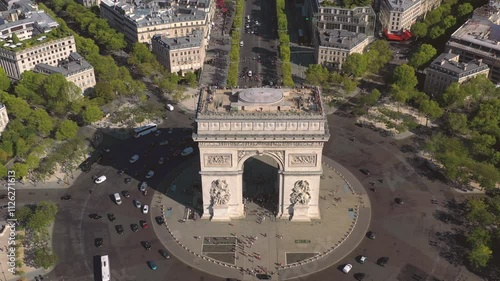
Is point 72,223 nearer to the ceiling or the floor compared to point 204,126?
nearer to the floor

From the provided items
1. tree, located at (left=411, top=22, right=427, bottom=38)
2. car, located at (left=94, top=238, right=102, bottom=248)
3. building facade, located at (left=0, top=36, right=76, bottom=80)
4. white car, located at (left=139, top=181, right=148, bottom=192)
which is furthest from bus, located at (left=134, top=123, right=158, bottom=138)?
tree, located at (left=411, top=22, right=427, bottom=38)

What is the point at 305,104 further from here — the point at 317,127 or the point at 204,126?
the point at 204,126

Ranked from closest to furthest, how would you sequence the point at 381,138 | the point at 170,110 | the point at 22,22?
the point at 381,138 < the point at 170,110 < the point at 22,22

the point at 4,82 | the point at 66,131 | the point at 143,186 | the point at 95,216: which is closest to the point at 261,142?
the point at 143,186

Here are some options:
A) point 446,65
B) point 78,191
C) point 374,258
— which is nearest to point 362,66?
point 446,65

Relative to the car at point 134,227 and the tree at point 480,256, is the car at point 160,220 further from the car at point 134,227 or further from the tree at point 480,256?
the tree at point 480,256

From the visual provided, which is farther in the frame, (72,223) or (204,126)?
(72,223)
